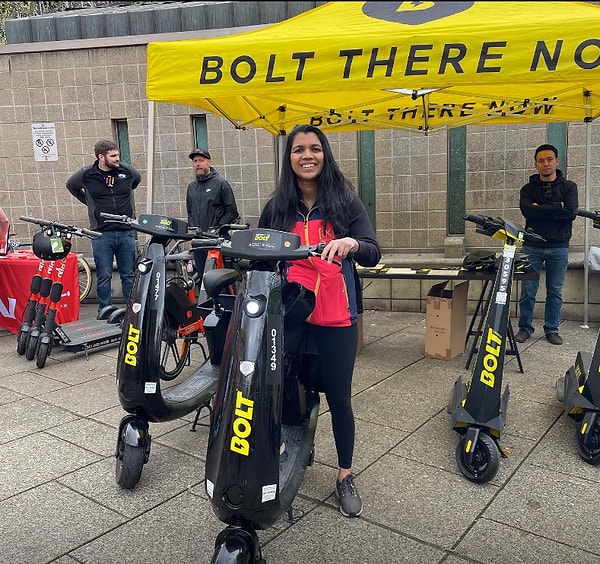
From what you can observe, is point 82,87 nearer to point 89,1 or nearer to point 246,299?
point 89,1

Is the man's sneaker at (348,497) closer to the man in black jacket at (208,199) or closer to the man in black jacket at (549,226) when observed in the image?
the man in black jacket at (549,226)

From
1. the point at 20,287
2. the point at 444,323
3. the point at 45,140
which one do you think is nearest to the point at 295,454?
the point at 444,323

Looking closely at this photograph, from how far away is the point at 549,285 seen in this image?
18.8 feet

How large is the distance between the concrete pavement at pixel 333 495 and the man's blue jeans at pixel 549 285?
1.23m

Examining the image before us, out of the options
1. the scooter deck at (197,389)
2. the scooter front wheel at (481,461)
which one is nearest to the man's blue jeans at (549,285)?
the scooter front wheel at (481,461)

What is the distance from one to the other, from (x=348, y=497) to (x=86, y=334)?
12.5ft

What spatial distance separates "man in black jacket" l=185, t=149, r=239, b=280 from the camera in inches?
256

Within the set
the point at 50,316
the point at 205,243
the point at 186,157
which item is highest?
the point at 186,157

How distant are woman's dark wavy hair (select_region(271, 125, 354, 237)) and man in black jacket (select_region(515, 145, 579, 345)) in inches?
134

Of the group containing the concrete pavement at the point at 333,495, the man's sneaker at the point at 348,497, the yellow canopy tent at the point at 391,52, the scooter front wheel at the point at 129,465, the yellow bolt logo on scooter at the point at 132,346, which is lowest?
the concrete pavement at the point at 333,495

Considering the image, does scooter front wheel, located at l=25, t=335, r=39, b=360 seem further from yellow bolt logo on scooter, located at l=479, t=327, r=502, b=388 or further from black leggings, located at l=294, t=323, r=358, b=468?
yellow bolt logo on scooter, located at l=479, t=327, r=502, b=388

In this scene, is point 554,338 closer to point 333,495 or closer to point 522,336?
point 522,336

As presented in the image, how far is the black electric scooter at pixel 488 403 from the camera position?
123 inches

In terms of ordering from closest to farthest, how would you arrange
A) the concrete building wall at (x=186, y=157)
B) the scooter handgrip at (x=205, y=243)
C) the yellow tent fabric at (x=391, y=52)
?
the scooter handgrip at (x=205, y=243), the yellow tent fabric at (x=391, y=52), the concrete building wall at (x=186, y=157)
